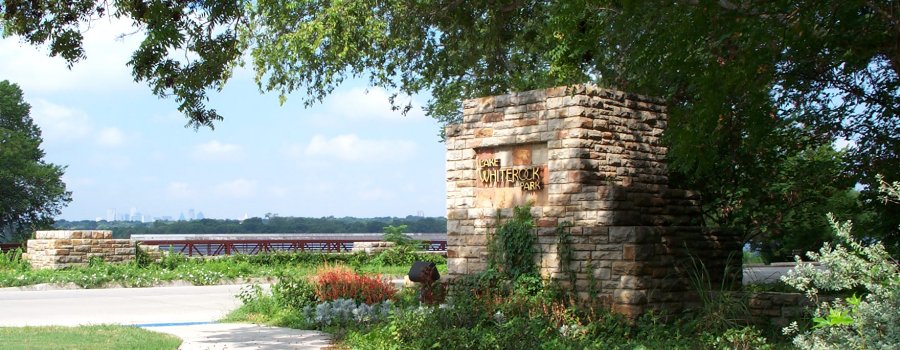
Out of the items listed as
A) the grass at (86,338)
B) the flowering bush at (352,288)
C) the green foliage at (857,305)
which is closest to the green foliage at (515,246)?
the flowering bush at (352,288)

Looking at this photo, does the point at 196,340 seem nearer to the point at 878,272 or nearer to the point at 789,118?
the point at 878,272

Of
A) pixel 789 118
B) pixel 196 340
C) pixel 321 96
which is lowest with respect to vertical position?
pixel 196 340

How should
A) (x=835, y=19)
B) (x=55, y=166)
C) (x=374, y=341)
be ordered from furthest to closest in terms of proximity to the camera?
(x=55, y=166)
(x=835, y=19)
(x=374, y=341)

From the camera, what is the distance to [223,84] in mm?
23094

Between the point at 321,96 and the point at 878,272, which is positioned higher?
the point at 321,96

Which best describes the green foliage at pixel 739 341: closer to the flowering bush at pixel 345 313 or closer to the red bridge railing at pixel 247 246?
the flowering bush at pixel 345 313

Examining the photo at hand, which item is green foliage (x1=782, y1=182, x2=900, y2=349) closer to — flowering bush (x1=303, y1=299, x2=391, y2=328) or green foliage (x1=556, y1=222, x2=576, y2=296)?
green foliage (x1=556, y1=222, x2=576, y2=296)

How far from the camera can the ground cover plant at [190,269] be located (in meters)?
21.6

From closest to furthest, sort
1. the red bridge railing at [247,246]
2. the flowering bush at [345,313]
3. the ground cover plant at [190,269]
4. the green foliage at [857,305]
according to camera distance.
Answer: the green foliage at [857,305], the flowering bush at [345,313], the ground cover plant at [190,269], the red bridge railing at [247,246]

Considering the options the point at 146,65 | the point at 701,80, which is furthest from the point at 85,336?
the point at 701,80

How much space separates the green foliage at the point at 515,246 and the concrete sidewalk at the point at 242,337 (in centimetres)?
282

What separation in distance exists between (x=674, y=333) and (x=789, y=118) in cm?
492

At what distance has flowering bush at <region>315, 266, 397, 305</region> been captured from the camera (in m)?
13.2

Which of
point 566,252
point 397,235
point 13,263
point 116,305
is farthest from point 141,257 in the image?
point 566,252
